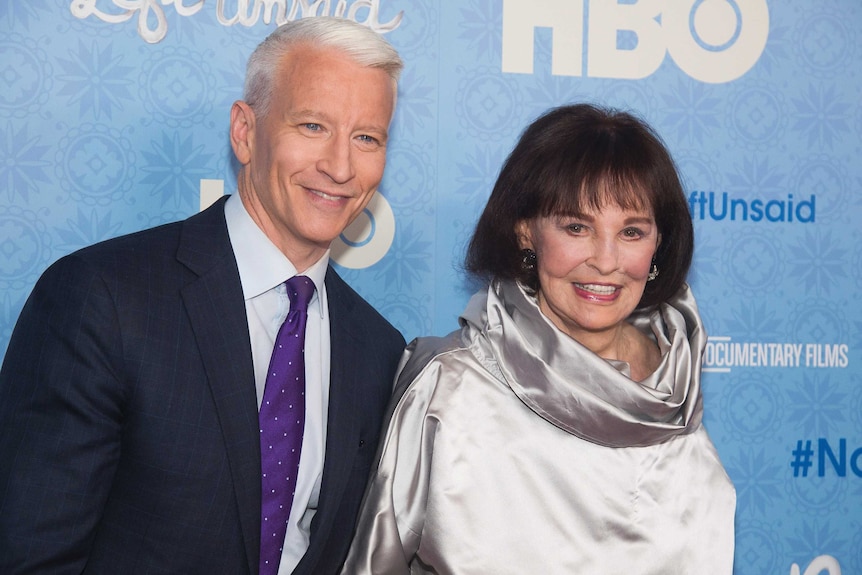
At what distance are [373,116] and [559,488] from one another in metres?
0.77

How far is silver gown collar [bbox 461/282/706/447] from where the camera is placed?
171cm

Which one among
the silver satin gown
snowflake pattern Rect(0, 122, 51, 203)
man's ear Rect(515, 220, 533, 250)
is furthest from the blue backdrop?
the silver satin gown

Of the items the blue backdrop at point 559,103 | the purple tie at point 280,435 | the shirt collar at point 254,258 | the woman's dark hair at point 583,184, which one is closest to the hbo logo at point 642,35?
the blue backdrop at point 559,103

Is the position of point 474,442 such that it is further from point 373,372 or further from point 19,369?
point 19,369

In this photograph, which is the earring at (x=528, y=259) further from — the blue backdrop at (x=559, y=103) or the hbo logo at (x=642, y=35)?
the hbo logo at (x=642, y=35)

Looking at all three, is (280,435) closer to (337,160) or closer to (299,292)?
(299,292)

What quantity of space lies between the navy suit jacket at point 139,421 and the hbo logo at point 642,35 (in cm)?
103

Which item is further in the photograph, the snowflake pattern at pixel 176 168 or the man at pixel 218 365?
the snowflake pattern at pixel 176 168

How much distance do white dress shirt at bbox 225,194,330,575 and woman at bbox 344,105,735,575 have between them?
0.42 ft

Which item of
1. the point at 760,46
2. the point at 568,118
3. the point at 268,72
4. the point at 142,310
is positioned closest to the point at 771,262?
the point at 760,46

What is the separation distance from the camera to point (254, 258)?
1676 mm

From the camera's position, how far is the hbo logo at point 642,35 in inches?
90.4

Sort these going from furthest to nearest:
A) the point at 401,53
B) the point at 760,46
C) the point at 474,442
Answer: the point at 760,46 → the point at 401,53 → the point at 474,442

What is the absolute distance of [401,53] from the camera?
88.0 inches
